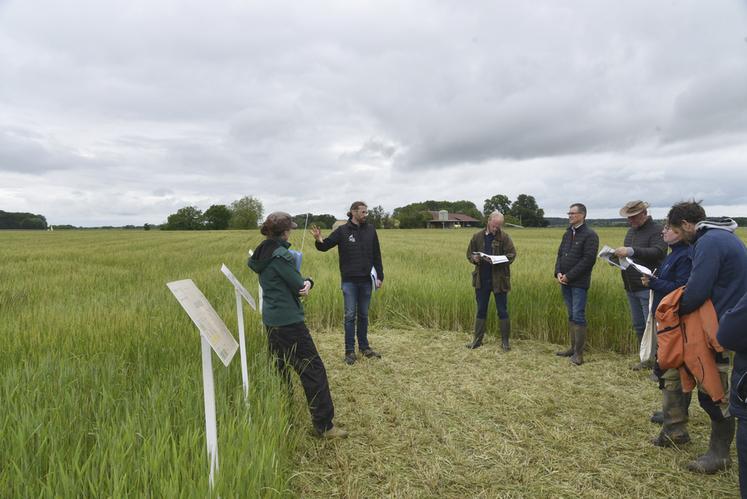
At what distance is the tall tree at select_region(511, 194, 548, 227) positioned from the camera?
91062 millimetres

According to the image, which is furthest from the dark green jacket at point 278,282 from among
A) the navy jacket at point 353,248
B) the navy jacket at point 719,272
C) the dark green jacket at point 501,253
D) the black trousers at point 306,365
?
the dark green jacket at point 501,253

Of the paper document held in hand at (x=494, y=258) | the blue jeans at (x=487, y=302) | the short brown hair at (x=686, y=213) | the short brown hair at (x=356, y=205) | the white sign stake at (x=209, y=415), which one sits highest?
the short brown hair at (x=356, y=205)

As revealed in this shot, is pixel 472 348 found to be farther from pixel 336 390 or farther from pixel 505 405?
pixel 336 390

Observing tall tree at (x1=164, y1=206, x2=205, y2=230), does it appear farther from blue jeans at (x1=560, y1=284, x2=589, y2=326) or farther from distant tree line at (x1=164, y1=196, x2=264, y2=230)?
blue jeans at (x1=560, y1=284, x2=589, y2=326)

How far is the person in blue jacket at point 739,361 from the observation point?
7.00 feet

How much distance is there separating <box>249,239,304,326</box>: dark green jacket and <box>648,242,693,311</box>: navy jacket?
120 inches

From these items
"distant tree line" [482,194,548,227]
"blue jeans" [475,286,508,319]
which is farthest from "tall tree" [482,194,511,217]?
"blue jeans" [475,286,508,319]

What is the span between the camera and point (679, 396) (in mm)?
3434

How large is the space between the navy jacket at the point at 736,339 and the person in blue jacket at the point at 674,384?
111cm

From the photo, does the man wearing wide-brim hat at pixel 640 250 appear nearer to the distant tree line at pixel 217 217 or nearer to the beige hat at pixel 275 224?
the beige hat at pixel 275 224

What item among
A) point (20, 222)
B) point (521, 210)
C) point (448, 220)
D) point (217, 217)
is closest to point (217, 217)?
point (217, 217)

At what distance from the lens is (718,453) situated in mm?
3098

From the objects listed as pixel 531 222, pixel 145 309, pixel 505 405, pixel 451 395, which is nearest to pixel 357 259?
pixel 451 395

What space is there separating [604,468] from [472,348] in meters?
3.12
